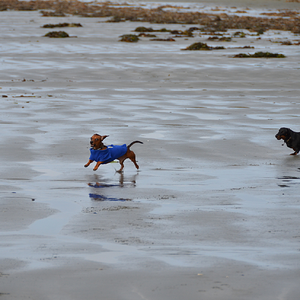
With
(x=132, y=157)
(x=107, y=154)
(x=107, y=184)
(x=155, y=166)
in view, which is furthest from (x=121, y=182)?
(x=155, y=166)

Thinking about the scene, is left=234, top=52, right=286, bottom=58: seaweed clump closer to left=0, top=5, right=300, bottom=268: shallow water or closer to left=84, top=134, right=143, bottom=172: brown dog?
left=0, top=5, right=300, bottom=268: shallow water

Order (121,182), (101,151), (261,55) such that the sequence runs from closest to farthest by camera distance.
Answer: (121,182) → (101,151) → (261,55)

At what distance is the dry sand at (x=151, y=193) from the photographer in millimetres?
5104

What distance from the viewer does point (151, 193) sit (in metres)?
8.36

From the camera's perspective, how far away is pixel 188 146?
11.7m

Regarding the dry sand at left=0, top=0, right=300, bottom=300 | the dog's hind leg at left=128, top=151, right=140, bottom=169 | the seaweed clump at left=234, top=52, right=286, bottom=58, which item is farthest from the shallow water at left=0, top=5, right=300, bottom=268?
the seaweed clump at left=234, top=52, right=286, bottom=58

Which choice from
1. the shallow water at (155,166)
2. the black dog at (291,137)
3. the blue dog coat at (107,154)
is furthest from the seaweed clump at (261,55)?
the blue dog coat at (107,154)

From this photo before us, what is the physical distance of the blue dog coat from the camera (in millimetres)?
9516

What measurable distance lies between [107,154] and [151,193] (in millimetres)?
1518

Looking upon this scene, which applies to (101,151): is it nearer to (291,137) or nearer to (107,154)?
(107,154)

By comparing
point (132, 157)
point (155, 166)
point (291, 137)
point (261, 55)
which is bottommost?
point (155, 166)

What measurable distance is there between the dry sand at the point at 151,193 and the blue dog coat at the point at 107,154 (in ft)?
0.97

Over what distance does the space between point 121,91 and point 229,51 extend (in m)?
14.6

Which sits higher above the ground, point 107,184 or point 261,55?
point 261,55
